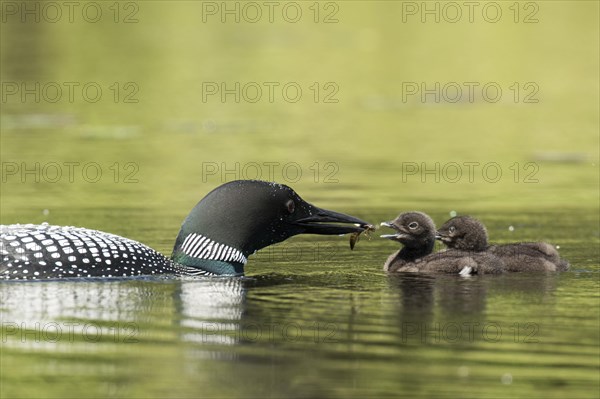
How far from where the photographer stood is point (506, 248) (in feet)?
31.8

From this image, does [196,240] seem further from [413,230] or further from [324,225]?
[413,230]

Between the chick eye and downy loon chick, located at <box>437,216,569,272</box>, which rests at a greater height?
the chick eye

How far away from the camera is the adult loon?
29.1 ft

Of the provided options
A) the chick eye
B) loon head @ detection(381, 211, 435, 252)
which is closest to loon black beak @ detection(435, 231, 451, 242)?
loon head @ detection(381, 211, 435, 252)

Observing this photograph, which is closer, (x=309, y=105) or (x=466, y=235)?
(x=466, y=235)

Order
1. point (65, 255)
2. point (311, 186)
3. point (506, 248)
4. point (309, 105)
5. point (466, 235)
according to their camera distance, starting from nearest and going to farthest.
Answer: point (65, 255) → point (506, 248) → point (466, 235) → point (311, 186) → point (309, 105)

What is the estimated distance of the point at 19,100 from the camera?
850 inches

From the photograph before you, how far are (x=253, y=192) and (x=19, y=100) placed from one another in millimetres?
12650

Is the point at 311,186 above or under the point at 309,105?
under

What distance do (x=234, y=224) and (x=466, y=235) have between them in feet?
5.05

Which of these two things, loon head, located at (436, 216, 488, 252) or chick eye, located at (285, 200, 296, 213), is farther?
loon head, located at (436, 216, 488, 252)

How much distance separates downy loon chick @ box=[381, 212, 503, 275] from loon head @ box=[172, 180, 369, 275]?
323 mm

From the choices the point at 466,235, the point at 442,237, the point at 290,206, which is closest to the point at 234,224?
the point at 290,206

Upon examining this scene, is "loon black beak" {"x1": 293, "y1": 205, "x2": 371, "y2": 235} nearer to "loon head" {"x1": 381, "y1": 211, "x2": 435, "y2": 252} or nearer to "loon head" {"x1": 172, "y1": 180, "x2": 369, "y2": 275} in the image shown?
"loon head" {"x1": 172, "y1": 180, "x2": 369, "y2": 275}
